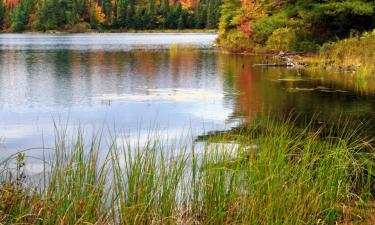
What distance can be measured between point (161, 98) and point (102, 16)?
4980 inches

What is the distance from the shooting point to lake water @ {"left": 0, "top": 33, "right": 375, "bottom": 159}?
14562 millimetres

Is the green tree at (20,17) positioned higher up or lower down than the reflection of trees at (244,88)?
higher up

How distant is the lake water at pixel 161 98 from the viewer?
14562mm

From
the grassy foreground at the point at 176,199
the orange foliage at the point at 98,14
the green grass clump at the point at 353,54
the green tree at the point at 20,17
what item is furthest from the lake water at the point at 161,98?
the orange foliage at the point at 98,14

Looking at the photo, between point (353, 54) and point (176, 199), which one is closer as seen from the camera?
point (176, 199)

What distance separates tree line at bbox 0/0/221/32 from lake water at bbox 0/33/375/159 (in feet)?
353

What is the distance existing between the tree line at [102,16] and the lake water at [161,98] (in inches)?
4242

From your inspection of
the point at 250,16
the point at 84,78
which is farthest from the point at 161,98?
the point at 250,16

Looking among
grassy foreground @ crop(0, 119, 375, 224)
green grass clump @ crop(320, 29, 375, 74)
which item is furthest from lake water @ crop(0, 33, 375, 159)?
grassy foreground @ crop(0, 119, 375, 224)

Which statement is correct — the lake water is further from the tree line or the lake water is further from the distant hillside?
the tree line

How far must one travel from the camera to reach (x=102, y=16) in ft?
468

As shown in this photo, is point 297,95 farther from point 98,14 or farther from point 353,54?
point 98,14

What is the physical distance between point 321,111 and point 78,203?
11344 millimetres

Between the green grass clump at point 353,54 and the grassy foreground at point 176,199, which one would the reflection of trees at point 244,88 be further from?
the grassy foreground at point 176,199
